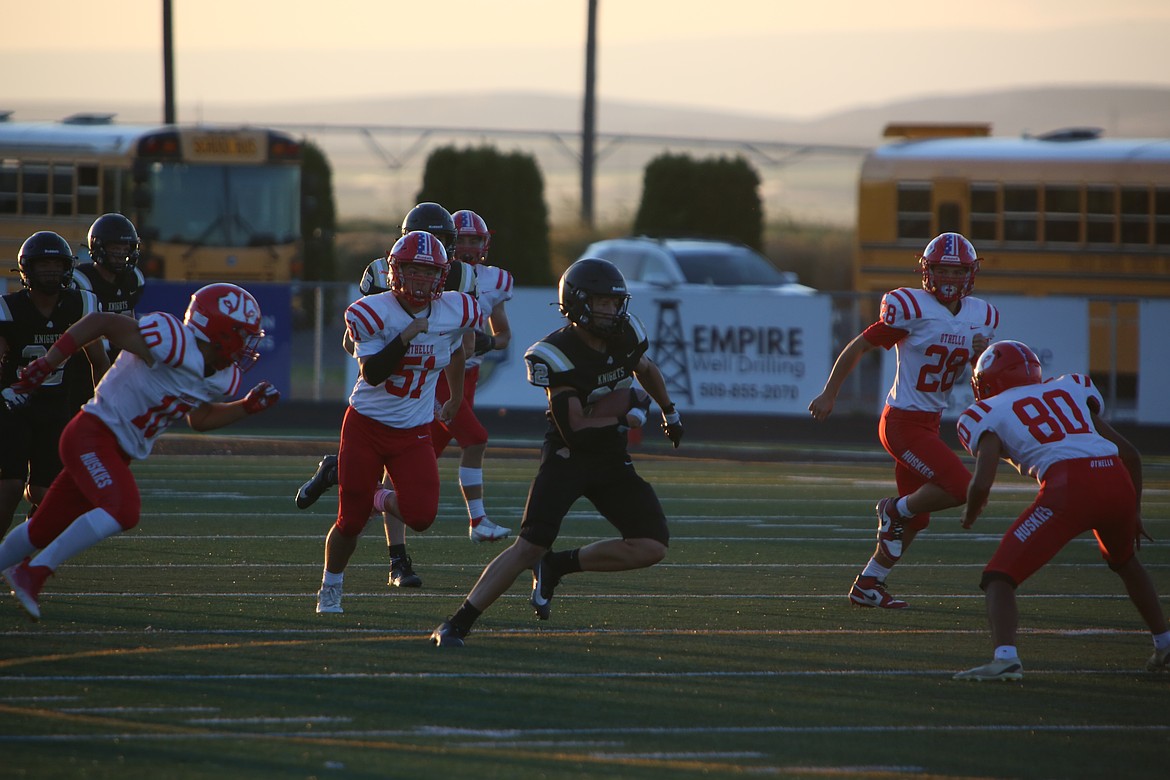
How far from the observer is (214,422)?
310 inches

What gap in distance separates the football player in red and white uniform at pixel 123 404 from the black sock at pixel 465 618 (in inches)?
50.2

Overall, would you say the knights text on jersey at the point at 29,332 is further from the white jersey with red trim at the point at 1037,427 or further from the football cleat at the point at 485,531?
Answer: the white jersey with red trim at the point at 1037,427

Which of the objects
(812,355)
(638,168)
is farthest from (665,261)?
(638,168)

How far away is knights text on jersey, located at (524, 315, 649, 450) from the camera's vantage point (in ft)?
24.5

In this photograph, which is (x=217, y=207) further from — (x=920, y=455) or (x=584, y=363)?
(x=584, y=363)

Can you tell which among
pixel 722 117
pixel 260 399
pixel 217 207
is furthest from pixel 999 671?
pixel 722 117

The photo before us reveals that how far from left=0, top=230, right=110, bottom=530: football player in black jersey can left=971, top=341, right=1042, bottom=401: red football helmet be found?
15.3 ft

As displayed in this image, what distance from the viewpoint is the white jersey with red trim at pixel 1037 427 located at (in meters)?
7.25

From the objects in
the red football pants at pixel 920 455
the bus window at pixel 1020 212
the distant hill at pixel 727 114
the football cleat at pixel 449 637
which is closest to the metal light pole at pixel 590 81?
the bus window at pixel 1020 212

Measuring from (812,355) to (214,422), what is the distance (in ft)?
40.7

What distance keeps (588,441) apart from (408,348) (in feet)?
4.26

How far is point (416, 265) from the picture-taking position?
327 inches

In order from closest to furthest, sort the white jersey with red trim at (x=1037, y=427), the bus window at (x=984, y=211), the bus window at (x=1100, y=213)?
the white jersey with red trim at (x=1037, y=427)
the bus window at (x=1100, y=213)
the bus window at (x=984, y=211)

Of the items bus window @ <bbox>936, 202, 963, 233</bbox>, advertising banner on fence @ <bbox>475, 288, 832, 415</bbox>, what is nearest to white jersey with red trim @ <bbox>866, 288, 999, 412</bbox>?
advertising banner on fence @ <bbox>475, 288, 832, 415</bbox>
